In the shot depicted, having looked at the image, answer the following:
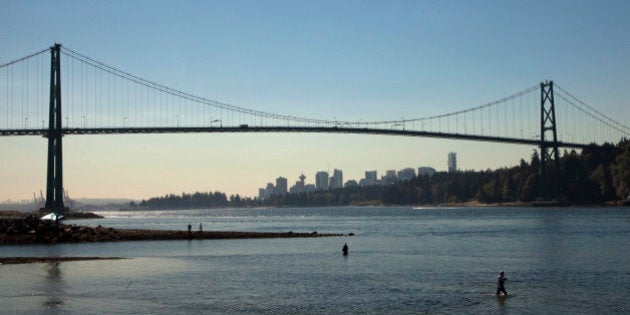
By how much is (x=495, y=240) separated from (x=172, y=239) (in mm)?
29562

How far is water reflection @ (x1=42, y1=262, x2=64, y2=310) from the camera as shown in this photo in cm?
3300

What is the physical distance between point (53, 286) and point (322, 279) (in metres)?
13.3

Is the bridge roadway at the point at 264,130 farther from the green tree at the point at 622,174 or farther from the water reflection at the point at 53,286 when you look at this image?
the water reflection at the point at 53,286

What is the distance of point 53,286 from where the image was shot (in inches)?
1515

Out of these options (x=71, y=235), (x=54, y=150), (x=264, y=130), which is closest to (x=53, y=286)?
(x=71, y=235)

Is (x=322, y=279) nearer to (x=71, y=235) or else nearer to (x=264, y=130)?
(x=71, y=235)

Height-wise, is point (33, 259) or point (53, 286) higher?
point (33, 259)

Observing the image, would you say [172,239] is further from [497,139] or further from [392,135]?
[497,139]

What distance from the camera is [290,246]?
217 feet

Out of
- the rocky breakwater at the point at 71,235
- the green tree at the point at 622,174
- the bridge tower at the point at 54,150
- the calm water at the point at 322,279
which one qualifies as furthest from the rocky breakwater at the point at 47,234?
the green tree at the point at 622,174

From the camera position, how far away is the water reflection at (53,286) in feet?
108

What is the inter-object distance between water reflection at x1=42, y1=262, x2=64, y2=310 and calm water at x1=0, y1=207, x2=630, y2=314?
0.26 feet

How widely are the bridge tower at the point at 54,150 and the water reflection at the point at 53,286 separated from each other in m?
67.5

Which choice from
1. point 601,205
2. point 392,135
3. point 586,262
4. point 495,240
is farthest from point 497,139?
point 586,262
